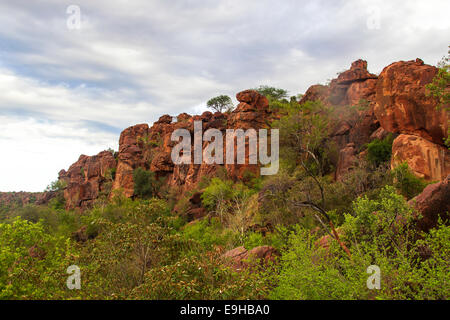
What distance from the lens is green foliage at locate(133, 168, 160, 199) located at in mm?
41625

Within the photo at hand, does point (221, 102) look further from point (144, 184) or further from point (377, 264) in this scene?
point (377, 264)

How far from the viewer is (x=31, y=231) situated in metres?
10.8

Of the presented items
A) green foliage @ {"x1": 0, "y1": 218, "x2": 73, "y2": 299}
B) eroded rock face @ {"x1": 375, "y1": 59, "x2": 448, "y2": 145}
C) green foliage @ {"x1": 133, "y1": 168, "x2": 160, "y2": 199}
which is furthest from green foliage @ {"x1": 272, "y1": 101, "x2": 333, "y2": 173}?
green foliage @ {"x1": 133, "y1": 168, "x2": 160, "y2": 199}

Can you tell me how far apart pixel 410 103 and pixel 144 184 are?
1353 inches

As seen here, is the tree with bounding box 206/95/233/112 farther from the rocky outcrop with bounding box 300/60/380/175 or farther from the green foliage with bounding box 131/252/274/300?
the green foliage with bounding box 131/252/274/300

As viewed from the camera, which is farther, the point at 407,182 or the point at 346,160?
the point at 346,160

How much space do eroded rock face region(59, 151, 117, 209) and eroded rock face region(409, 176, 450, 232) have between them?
4662cm

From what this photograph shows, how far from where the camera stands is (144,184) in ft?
138

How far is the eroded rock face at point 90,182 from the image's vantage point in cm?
4856

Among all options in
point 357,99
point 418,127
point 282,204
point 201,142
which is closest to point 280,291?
point 282,204

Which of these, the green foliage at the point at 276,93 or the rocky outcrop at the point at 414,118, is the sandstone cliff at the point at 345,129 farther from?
the green foliage at the point at 276,93

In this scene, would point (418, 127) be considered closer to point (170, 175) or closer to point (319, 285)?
point (319, 285)

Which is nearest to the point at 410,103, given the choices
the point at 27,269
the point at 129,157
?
the point at 27,269
